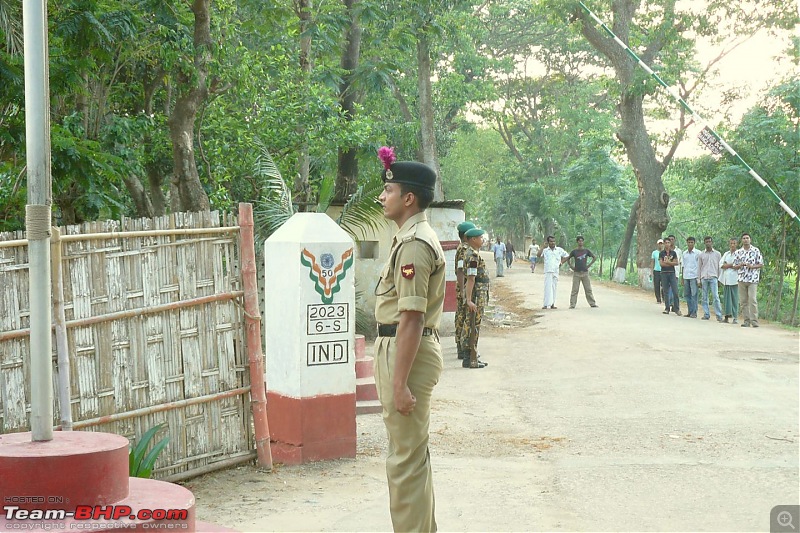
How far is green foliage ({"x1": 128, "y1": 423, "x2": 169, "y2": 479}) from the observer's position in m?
5.87

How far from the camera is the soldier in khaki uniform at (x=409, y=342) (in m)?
4.40

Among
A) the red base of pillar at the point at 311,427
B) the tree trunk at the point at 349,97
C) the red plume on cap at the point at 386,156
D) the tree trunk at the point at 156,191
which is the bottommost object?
the red base of pillar at the point at 311,427

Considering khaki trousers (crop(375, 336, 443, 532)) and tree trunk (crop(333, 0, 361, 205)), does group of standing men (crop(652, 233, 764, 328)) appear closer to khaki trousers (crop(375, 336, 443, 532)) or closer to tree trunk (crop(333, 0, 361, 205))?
tree trunk (crop(333, 0, 361, 205))

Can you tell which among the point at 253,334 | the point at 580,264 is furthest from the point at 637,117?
the point at 253,334

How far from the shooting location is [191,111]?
13.2 m

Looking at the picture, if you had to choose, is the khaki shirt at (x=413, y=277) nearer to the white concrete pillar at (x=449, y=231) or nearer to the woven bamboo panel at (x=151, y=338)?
the woven bamboo panel at (x=151, y=338)

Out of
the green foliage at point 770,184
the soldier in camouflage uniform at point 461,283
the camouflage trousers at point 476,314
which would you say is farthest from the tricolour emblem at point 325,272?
the green foliage at point 770,184

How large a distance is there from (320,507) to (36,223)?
3015 millimetres

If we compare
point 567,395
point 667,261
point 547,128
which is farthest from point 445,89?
point 567,395

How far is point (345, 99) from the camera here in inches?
831

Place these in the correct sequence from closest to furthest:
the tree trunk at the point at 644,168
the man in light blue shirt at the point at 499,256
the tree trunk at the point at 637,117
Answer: the tree trunk at the point at 637,117
the tree trunk at the point at 644,168
the man in light blue shirt at the point at 499,256

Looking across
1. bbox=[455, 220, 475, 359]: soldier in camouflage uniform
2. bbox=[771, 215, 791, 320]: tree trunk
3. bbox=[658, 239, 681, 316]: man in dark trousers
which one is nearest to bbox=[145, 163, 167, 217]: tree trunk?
bbox=[455, 220, 475, 359]: soldier in camouflage uniform

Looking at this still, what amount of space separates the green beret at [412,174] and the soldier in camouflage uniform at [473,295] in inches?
293

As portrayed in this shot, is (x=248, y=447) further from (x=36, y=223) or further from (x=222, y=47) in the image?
(x=222, y=47)
